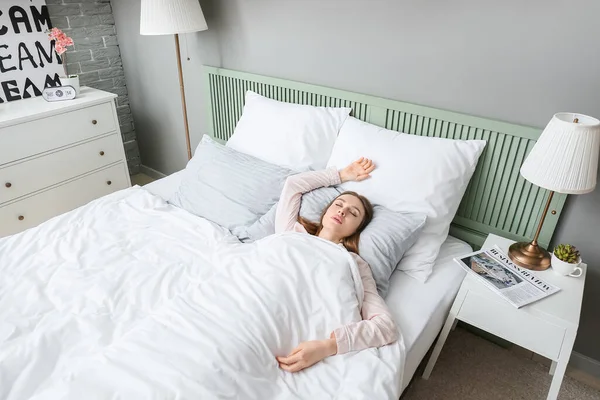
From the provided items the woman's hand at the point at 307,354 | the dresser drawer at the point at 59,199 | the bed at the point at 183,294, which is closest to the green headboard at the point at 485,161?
the bed at the point at 183,294

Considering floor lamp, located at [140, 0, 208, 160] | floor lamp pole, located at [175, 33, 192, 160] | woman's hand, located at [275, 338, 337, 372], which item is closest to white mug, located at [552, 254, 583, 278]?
woman's hand, located at [275, 338, 337, 372]

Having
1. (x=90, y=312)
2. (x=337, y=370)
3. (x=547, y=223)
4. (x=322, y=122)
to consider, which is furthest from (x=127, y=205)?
(x=547, y=223)

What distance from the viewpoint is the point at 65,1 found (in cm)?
252

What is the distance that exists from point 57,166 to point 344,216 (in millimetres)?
1840

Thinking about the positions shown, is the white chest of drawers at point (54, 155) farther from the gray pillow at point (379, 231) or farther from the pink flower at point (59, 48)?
the gray pillow at point (379, 231)

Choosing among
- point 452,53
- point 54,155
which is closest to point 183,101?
point 54,155

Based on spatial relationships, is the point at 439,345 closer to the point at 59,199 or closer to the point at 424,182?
the point at 424,182

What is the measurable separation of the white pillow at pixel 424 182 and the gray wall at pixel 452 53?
189 mm

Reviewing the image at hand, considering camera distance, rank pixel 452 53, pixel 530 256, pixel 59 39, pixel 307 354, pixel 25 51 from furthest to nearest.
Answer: pixel 25 51
pixel 59 39
pixel 452 53
pixel 530 256
pixel 307 354

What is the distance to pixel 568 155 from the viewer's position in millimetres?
1211

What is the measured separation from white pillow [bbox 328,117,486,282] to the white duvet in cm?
36

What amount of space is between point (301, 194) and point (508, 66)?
0.88m

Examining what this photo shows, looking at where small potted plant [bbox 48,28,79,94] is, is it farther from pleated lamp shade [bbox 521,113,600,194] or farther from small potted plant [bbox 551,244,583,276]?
small potted plant [bbox 551,244,583,276]

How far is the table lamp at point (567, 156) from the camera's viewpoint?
1187mm
